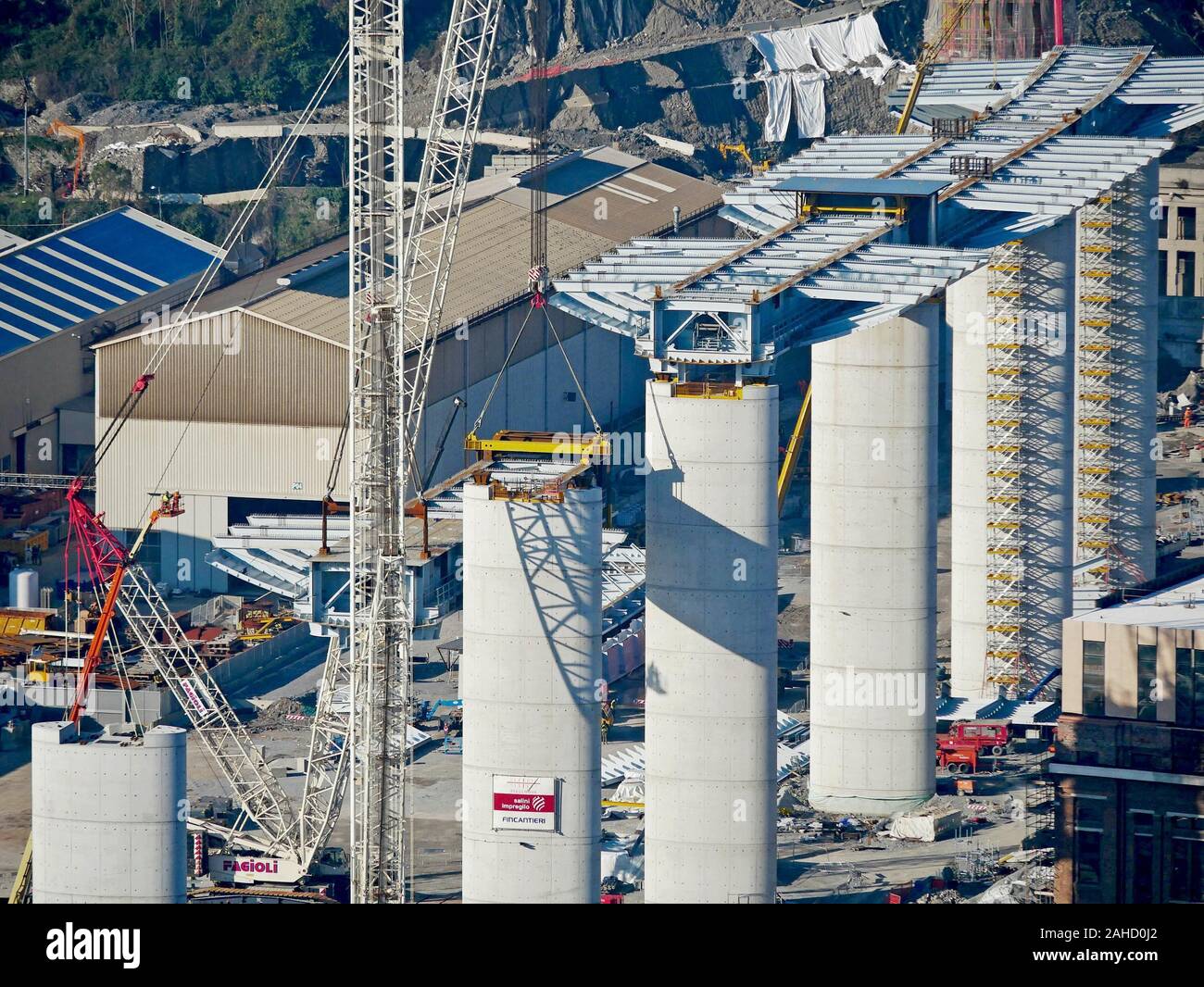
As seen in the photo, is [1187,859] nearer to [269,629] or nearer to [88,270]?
[269,629]

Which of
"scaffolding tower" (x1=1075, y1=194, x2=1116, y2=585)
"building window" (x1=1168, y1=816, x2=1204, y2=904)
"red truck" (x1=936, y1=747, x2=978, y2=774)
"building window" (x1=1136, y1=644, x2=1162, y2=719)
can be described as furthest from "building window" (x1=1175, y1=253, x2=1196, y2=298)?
"building window" (x1=1168, y1=816, x2=1204, y2=904)

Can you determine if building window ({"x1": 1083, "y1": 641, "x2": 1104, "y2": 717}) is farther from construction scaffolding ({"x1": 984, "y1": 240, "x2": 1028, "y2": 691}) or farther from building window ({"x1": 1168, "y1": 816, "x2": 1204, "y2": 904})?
construction scaffolding ({"x1": 984, "y1": 240, "x2": 1028, "y2": 691})

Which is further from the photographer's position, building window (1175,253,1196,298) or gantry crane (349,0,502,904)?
building window (1175,253,1196,298)

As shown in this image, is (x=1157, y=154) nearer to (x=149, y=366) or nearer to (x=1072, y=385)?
(x=1072, y=385)

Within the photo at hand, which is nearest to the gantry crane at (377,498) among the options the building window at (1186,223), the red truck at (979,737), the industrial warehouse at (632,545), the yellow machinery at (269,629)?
the industrial warehouse at (632,545)

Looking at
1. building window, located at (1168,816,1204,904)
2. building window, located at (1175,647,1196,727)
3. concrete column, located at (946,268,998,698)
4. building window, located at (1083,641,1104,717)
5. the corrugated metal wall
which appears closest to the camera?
building window, located at (1168,816,1204,904)

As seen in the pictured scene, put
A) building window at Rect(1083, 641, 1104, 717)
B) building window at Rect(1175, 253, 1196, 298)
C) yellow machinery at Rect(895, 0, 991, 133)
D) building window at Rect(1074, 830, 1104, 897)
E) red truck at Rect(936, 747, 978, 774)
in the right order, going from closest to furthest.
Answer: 1. building window at Rect(1074, 830, 1104, 897)
2. building window at Rect(1083, 641, 1104, 717)
3. red truck at Rect(936, 747, 978, 774)
4. yellow machinery at Rect(895, 0, 991, 133)
5. building window at Rect(1175, 253, 1196, 298)

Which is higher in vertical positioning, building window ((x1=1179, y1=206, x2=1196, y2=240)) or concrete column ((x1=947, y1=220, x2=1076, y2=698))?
building window ((x1=1179, y1=206, x2=1196, y2=240))

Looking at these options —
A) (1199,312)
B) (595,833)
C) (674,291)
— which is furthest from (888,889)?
(1199,312)
